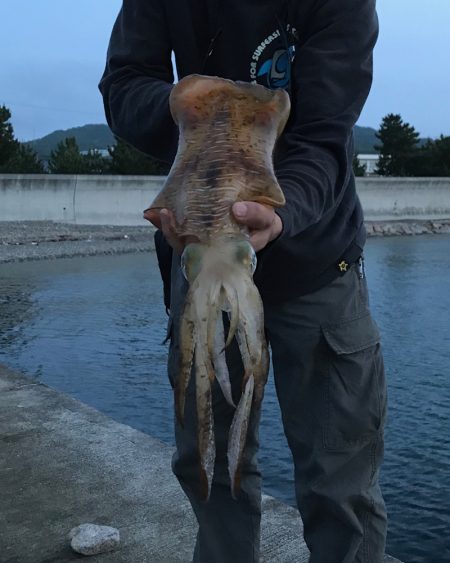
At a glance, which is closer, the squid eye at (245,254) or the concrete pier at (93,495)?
the squid eye at (245,254)

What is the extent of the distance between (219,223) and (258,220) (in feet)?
0.28

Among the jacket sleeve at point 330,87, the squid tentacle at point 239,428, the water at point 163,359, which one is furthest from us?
the water at point 163,359

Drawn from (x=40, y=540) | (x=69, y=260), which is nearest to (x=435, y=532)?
(x=40, y=540)

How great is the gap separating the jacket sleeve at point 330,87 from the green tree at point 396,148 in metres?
50.8

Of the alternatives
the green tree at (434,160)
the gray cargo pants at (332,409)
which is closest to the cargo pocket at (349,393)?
the gray cargo pants at (332,409)

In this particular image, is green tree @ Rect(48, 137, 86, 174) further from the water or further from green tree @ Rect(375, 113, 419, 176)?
green tree @ Rect(375, 113, 419, 176)

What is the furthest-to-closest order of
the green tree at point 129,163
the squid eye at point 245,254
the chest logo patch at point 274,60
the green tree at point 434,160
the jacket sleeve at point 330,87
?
the green tree at point 434,160 < the green tree at point 129,163 < the chest logo patch at point 274,60 < the jacket sleeve at point 330,87 < the squid eye at point 245,254

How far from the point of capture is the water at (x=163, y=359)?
4.98 m

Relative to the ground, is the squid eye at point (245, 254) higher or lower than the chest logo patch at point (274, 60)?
lower

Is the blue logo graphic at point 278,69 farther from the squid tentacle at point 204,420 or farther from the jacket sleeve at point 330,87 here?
the squid tentacle at point 204,420

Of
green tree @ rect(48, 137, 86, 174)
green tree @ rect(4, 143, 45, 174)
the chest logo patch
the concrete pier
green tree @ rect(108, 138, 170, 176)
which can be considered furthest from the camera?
green tree @ rect(108, 138, 170, 176)

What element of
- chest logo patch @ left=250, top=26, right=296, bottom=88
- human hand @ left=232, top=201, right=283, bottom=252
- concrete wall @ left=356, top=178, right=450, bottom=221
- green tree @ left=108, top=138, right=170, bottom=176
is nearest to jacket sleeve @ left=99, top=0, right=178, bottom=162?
chest logo patch @ left=250, top=26, right=296, bottom=88

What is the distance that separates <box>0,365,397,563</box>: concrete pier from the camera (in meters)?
3.15

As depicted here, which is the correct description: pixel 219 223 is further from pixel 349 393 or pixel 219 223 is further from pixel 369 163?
pixel 369 163
